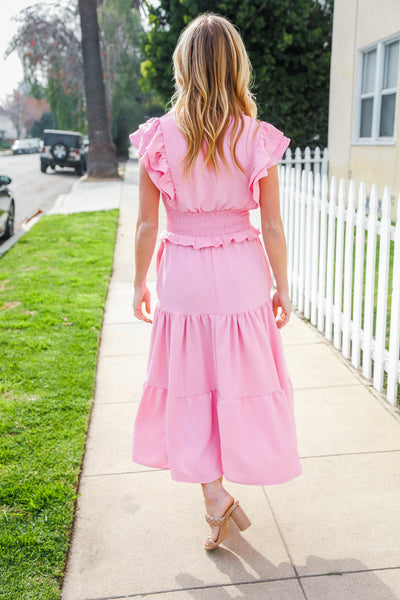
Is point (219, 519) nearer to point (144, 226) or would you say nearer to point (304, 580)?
point (304, 580)

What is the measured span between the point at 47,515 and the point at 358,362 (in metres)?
2.50

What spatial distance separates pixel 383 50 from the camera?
10438 millimetres

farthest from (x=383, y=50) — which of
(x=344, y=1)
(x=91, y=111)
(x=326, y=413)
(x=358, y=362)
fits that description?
(x=91, y=111)

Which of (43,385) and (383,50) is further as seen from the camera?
(383,50)

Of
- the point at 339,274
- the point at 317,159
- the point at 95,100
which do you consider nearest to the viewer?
the point at 339,274

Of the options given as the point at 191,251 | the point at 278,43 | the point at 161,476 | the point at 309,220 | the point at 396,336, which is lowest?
the point at 161,476

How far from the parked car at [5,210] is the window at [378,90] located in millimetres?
6761

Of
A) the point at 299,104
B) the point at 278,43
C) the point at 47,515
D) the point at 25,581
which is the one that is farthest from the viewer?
the point at 299,104

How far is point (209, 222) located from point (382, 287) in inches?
73.4

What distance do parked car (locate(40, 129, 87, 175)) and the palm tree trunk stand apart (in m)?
5.78

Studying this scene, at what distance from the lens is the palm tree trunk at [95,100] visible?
18.5m

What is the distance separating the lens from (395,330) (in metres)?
3.66

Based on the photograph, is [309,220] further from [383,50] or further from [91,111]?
[91,111]

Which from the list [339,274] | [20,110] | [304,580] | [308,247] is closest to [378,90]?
[308,247]
